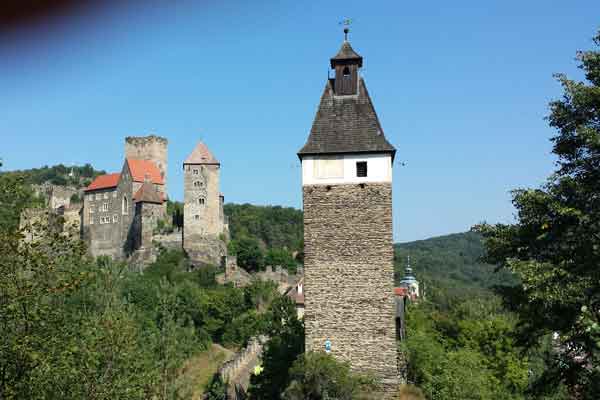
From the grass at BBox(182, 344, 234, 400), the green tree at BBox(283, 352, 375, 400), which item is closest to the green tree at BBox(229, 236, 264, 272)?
the grass at BBox(182, 344, 234, 400)

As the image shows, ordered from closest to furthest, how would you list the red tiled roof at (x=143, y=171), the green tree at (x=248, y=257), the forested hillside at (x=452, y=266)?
the green tree at (x=248, y=257) → the red tiled roof at (x=143, y=171) → the forested hillside at (x=452, y=266)

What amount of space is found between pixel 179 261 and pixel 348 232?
148 ft

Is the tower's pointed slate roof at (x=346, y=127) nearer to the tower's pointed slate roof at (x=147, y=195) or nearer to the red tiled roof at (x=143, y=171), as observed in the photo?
the tower's pointed slate roof at (x=147, y=195)

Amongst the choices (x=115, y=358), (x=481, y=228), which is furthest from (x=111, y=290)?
(x=481, y=228)

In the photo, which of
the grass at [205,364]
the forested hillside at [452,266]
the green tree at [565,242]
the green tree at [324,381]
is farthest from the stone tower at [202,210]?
the forested hillside at [452,266]

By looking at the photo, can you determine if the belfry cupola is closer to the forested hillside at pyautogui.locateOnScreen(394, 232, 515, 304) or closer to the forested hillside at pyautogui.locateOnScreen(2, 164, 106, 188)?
the forested hillside at pyautogui.locateOnScreen(394, 232, 515, 304)

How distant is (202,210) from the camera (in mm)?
68250

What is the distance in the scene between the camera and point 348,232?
22.8 meters

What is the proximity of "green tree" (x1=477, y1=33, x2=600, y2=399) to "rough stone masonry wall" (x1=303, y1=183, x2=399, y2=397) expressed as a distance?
6.31 m

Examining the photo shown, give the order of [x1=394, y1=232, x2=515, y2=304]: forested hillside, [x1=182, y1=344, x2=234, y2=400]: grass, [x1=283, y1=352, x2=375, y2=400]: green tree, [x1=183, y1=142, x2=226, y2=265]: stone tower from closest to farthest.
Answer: [x1=283, y1=352, x2=375, y2=400]: green tree < [x1=182, y1=344, x2=234, y2=400]: grass < [x1=183, y1=142, x2=226, y2=265]: stone tower < [x1=394, y1=232, x2=515, y2=304]: forested hillside

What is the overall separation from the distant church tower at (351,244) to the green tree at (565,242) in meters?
6.33

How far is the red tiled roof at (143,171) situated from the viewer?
73.8 meters

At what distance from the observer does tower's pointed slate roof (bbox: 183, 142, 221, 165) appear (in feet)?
228

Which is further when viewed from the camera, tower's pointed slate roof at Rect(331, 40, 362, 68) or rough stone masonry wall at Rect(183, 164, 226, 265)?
rough stone masonry wall at Rect(183, 164, 226, 265)
